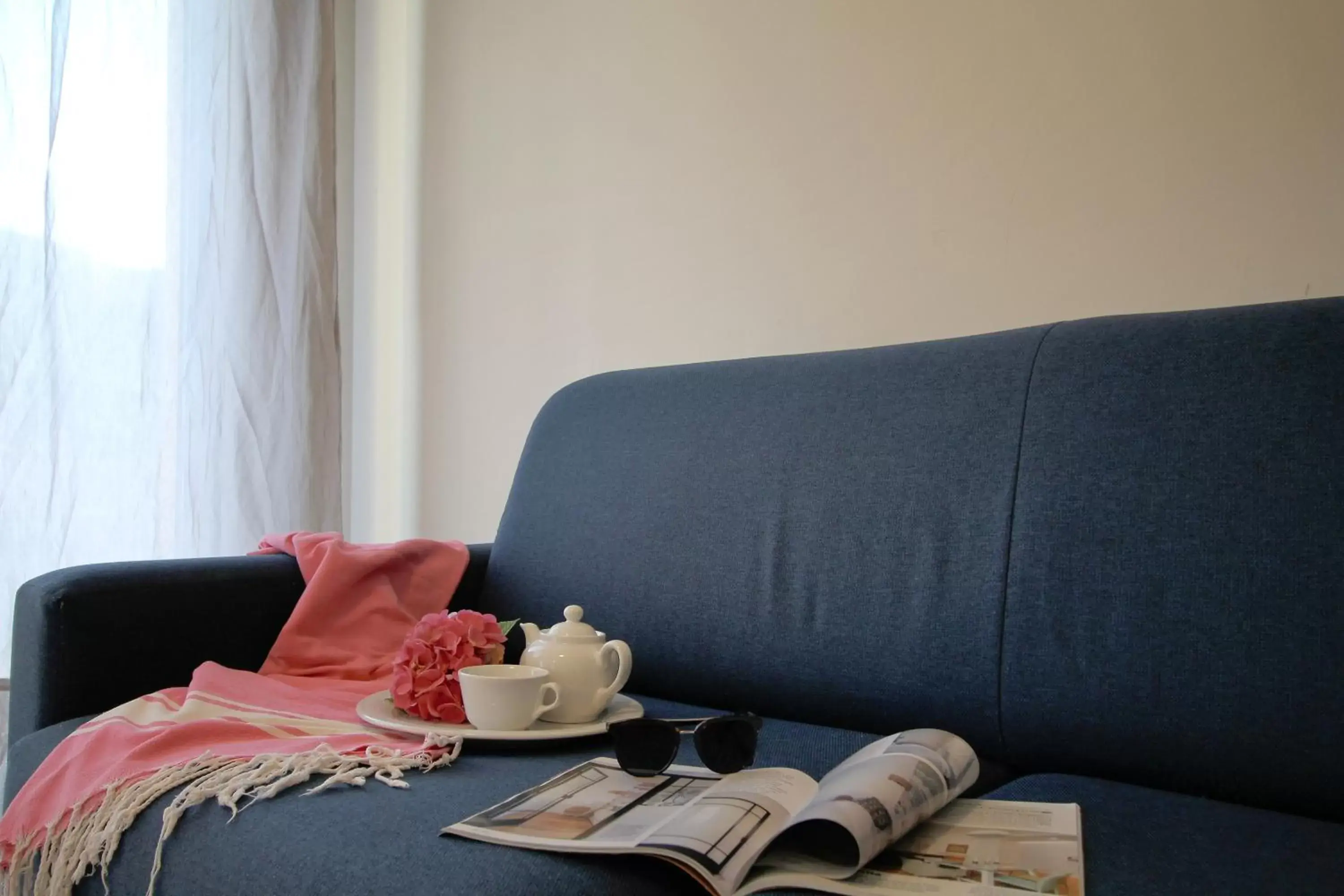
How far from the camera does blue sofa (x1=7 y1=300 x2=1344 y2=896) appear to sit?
3.15 feet

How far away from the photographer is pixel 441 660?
4.21 ft

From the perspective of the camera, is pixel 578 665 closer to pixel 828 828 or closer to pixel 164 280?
pixel 828 828

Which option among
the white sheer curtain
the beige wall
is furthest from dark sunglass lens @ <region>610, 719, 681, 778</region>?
the white sheer curtain

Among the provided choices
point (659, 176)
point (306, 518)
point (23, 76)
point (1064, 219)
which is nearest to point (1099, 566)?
point (1064, 219)

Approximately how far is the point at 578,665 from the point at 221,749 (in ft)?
1.33

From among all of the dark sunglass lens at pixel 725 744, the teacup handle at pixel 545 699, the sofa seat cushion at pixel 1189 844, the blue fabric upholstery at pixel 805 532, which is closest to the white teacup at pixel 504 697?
the teacup handle at pixel 545 699

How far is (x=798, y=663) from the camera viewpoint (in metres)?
1.42

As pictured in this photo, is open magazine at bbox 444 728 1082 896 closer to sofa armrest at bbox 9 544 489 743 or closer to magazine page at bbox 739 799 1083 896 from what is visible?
magazine page at bbox 739 799 1083 896

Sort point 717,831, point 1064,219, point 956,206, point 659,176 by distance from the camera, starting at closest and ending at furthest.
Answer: point 717,831 → point 1064,219 → point 956,206 → point 659,176

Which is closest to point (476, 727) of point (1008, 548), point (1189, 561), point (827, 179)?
point (1008, 548)

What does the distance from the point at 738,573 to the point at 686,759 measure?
37cm

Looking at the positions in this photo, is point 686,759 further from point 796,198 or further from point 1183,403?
point 796,198

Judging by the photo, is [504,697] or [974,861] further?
[504,697]

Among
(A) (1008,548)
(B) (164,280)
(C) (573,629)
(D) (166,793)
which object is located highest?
(B) (164,280)
